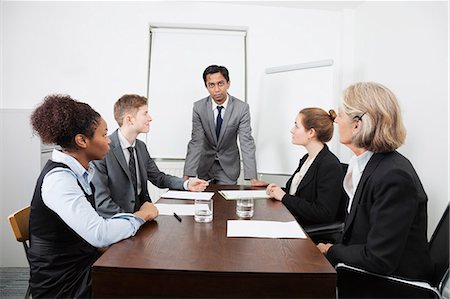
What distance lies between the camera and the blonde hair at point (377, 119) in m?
1.46

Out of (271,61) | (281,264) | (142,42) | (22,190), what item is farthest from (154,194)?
(281,264)

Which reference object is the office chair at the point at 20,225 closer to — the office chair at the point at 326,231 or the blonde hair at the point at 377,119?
the office chair at the point at 326,231

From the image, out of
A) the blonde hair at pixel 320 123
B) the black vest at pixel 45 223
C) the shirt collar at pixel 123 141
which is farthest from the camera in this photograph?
the blonde hair at pixel 320 123

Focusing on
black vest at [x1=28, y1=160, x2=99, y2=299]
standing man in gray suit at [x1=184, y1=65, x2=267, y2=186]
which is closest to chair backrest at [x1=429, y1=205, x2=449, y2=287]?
black vest at [x1=28, y1=160, x2=99, y2=299]

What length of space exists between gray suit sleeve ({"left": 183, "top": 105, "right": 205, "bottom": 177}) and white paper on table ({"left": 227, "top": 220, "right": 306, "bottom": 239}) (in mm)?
1615

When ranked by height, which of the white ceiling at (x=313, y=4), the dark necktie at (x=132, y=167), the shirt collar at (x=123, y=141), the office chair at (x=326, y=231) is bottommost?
the office chair at (x=326, y=231)

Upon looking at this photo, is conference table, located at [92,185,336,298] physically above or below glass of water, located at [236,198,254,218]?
below

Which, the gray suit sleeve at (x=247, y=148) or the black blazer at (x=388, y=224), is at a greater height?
the gray suit sleeve at (x=247, y=148)

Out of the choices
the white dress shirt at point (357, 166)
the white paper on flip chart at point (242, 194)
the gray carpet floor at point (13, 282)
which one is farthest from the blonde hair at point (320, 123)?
the gray carpet floor at point (13, 282)

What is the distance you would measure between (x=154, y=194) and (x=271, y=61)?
70.5 inches

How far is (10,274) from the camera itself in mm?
3113

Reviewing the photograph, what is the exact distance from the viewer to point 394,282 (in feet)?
4.19

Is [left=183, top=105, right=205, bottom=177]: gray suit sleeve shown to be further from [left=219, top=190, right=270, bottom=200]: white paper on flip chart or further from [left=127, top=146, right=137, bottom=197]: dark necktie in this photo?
[left=127, top=146, right=137, bottom=197]: dark necktie

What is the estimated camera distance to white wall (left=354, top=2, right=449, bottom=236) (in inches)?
104
